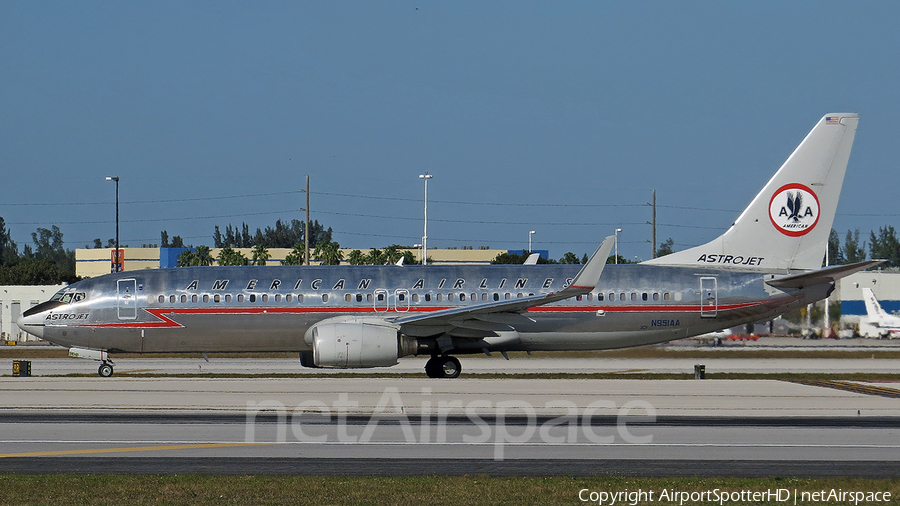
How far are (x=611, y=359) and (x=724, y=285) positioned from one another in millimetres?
10864

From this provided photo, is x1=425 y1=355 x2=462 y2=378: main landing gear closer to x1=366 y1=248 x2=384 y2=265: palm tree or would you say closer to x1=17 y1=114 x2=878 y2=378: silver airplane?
x1=17 y1=114 x2=878 y2=378: silver airplane

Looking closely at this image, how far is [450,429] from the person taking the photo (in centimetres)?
1823

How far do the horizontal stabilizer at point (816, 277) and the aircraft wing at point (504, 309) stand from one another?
6.80 meters

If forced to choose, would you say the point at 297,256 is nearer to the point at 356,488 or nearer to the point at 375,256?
the point at 375,256

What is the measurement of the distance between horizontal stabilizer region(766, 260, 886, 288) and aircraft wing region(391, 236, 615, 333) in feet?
22.3

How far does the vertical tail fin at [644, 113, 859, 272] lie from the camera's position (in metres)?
32.4

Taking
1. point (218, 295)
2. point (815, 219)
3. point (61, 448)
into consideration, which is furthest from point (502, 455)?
point (815, 219)

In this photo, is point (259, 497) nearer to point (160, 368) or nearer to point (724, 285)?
point (724, 285)

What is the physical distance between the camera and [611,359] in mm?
41906

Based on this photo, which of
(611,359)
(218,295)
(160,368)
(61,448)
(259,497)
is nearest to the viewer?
(259,497)

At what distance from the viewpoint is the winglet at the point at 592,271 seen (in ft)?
91.9

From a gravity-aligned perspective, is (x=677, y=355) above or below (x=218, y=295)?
below

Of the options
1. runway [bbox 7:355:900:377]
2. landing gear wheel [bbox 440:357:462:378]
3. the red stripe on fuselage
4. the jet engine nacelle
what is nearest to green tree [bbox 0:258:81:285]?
runway [bbox 7:355:900:377]

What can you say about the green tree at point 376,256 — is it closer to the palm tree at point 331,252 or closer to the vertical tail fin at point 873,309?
the palm tree at point 331,252
